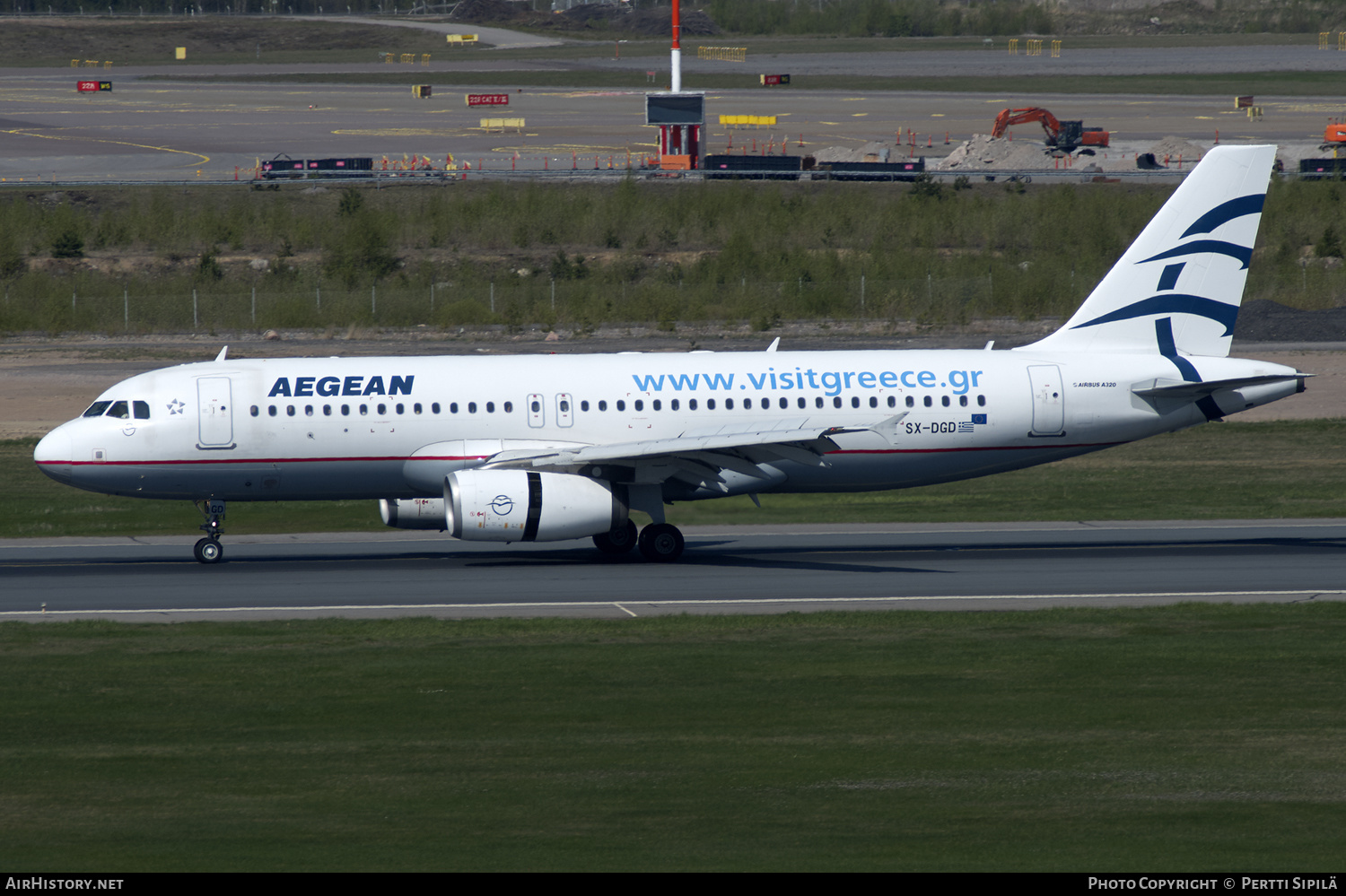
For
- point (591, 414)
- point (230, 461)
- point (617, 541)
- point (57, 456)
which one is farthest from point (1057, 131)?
point (57, 456)

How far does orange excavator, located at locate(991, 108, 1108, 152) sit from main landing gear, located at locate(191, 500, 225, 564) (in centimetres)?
8204

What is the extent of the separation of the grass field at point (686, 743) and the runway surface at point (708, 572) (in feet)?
5.49

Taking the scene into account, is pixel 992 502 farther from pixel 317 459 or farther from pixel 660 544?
pixel 317 459

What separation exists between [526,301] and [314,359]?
41290 millimetres

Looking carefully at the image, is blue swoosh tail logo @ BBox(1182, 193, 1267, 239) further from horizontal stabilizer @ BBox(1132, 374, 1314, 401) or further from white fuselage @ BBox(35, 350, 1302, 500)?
horizontal stabilizer @ BBox(1132, 374, 1314, 401)

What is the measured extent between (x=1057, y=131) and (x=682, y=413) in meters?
79.8

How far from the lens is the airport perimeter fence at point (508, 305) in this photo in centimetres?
7200

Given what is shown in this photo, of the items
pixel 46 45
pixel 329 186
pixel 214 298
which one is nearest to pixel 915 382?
pixel 214 298

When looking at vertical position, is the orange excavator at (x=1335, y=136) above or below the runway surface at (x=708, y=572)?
above

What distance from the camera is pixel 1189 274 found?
3488cm

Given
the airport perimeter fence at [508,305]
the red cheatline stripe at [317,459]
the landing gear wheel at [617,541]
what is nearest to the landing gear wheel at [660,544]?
the landing gear wheel at [617,541]

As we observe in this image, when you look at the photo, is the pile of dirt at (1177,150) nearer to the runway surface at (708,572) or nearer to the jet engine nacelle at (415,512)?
the runway surface at (708,572)

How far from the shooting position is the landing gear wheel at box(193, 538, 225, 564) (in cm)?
3278
